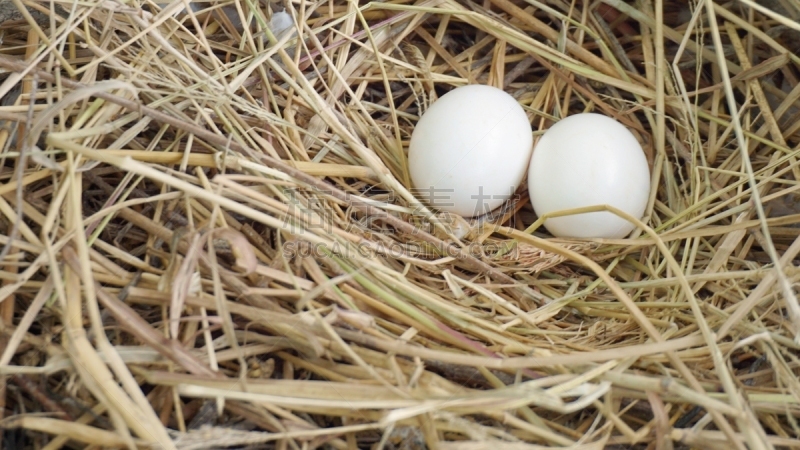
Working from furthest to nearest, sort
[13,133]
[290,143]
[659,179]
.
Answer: [659,179], [290,143], [13,133]

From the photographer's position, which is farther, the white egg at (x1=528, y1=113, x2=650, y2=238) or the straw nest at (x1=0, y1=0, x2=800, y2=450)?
the white egg at (x1=528, y1=113, x2=650, y2=238)

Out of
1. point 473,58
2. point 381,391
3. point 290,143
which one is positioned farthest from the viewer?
point 473,58

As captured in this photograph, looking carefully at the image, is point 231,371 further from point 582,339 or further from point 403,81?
point 403,81

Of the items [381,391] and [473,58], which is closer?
[381,391]

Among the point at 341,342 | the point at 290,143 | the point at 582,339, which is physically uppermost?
the point at 290,143

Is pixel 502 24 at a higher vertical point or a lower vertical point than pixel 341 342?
higher

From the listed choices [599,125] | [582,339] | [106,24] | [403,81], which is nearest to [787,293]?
[582,339]

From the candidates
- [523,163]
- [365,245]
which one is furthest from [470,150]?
[365,245]
